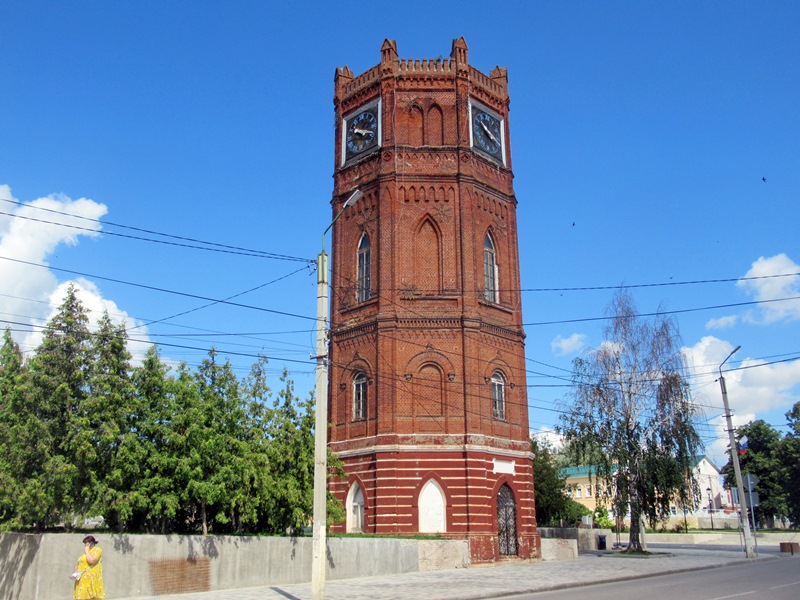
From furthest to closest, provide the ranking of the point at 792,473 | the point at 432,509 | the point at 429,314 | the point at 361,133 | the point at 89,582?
the point at 792,473, the point at 361,133, the point at 429,314, the point at 432,509, the point at 89,582

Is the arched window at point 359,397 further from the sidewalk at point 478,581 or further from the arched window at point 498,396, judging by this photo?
the sidewalk at point 478,581

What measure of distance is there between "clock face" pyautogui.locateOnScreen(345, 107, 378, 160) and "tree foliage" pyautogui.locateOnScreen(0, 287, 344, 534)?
1741cm

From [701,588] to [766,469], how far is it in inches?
2457

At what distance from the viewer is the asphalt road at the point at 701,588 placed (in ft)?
54.0

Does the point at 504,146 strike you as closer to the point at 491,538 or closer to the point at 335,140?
the point at 335,140

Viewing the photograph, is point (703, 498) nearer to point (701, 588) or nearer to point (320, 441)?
point (701, 588)

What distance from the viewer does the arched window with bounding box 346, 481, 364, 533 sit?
3073 cm

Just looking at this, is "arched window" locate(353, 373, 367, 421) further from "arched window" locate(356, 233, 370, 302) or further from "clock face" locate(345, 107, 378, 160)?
"clock face" locate(345, 107, 378, 160)

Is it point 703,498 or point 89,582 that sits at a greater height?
point 703,498

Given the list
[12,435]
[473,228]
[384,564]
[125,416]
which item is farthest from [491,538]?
[12,435]

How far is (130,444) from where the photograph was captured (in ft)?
56.6

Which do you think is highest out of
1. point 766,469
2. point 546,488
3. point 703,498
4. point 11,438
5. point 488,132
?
point 488,132

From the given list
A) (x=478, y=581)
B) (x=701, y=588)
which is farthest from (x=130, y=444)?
(x=701, y=588)

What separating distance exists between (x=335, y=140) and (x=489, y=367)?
14238 mm
